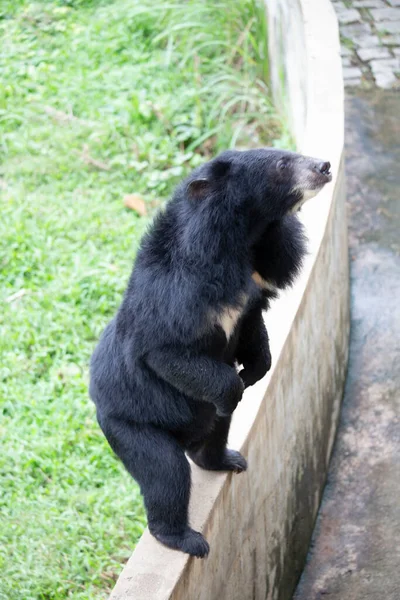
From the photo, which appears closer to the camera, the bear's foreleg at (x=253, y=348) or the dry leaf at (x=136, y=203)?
the bear's foreleg at (x=253, y=348)

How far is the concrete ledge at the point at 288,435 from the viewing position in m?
3.30

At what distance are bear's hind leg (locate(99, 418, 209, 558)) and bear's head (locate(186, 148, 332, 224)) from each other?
84 cm

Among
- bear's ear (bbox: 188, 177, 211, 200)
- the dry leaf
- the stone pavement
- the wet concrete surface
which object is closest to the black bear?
bear's ear (bbox: 188, 177, 211, 200)

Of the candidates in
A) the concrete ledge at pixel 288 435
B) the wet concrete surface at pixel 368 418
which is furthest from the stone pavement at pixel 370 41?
the concrete ledge at pixel 288 435

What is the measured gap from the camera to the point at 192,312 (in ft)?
9.87

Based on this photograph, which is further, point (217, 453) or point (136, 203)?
point (136, 203)

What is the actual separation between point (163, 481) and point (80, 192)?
460cm

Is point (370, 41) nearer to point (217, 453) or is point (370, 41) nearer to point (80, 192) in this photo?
point (80, 192)

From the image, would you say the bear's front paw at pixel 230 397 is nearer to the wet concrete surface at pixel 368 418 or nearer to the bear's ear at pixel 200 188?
the bear's ear at pixel 200 188

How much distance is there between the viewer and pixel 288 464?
14.6ft

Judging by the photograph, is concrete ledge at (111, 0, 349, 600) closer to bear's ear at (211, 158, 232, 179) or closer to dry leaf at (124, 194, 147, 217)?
bear's ear at (211, 158, 232, 179)

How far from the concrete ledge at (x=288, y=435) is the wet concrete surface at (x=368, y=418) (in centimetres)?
11

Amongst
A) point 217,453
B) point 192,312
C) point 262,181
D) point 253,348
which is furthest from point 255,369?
point 262,181

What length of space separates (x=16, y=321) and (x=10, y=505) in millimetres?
1622
